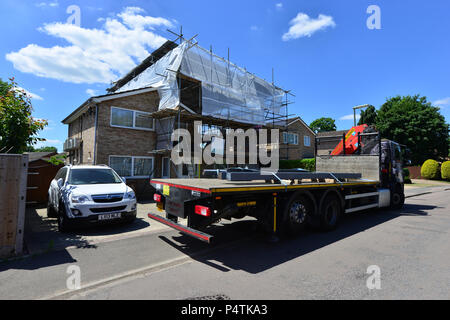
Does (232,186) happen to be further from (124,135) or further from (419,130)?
(419,130)

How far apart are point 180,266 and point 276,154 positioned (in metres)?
18.4

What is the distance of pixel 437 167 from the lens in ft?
94.9

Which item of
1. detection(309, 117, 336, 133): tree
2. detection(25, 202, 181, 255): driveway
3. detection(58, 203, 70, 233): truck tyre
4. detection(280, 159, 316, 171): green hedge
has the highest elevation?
detection(309, 117, 336, 133): tree

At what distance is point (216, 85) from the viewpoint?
15.1m

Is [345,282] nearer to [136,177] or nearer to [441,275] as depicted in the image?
[441,275]

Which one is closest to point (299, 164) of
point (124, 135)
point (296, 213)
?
point (124, 135)

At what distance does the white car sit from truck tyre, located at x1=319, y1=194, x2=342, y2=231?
4881 millimetres

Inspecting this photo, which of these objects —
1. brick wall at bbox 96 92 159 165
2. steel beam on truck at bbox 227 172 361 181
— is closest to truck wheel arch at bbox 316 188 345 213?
steel beam on truck at bbox 227 172 361 181

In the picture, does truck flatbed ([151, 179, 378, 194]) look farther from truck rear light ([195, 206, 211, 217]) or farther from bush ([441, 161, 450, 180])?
bush ([441, 161, 450, 180])

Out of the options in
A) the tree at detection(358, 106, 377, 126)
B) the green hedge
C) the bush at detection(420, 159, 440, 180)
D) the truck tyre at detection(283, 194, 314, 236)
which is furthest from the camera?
the tree at detection(358, 106, 377, 126)

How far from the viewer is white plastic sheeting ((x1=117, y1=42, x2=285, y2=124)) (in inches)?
537

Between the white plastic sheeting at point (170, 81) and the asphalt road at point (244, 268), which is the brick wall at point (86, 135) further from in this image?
the asphalt road at point (244, 268)

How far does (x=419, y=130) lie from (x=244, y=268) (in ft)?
129

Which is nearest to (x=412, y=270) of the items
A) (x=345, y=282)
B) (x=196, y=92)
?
(x=345, y=282)
